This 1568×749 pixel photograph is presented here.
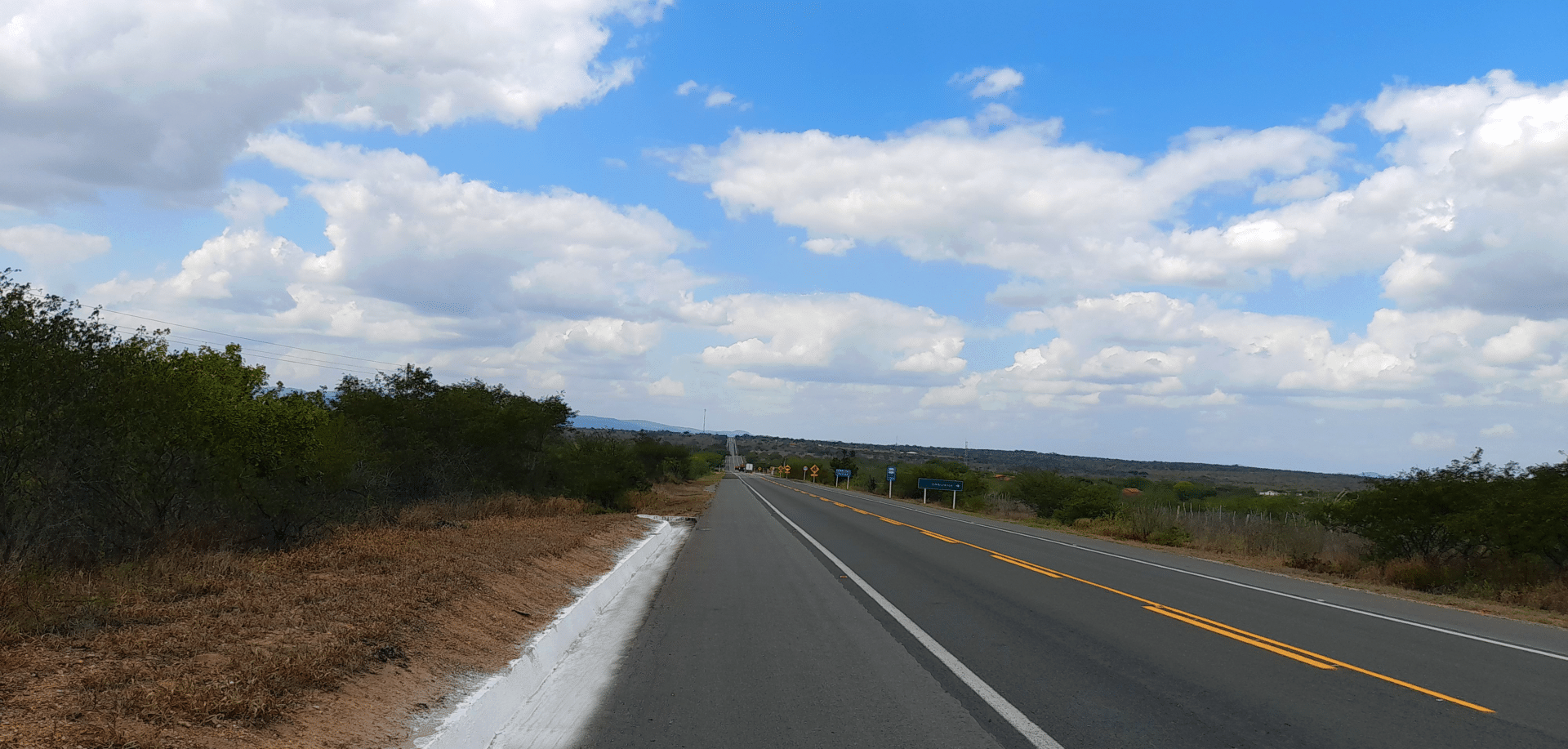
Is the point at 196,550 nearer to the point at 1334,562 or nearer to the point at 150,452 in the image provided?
the point at 150,452

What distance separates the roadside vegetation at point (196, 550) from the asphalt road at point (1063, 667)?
6.87 feet

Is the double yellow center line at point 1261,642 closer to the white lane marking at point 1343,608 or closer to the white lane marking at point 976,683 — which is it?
the white lane marking at point 1343,608

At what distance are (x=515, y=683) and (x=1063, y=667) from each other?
4752mm

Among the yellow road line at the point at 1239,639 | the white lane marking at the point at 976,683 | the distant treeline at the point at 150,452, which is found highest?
the distant treeline at the point at 150,452

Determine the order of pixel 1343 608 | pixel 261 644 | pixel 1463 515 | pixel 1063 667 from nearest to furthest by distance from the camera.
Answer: pixel 261 644 → pixel 1063 667 → pixel 1343 608 → pixel 1463 515

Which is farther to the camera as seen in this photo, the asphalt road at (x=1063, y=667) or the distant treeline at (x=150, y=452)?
the distant treeline at (x=150, y=452)

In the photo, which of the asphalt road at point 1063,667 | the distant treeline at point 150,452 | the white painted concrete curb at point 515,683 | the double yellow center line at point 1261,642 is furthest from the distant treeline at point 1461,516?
the distant treeline at point 150,452

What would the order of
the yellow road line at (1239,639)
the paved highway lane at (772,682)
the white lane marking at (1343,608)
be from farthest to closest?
the white lane marking at (1343,608), the yellow road line at (1239,639), the paved highway lane at (772,682)

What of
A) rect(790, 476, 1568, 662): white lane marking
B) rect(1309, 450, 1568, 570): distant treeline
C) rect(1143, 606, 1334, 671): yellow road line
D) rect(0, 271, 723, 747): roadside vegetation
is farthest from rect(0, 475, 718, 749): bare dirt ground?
rect(1309, 450, 1568, 570): distant treeline

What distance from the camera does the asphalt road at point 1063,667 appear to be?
20.3 feet

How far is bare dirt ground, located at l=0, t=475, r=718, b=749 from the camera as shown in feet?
16.1

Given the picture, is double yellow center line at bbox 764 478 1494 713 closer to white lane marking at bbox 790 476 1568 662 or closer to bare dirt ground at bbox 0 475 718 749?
white lane marking at bbox 790 476 1568 662

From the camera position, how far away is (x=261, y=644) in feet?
22.1

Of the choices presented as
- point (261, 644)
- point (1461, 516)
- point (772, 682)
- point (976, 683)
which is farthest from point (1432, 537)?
point (261, 644)
